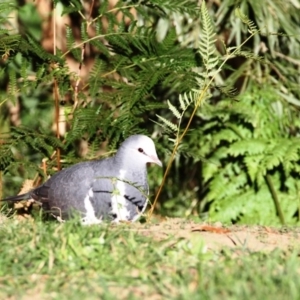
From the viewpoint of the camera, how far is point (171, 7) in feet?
24.1

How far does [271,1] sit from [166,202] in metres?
2.20

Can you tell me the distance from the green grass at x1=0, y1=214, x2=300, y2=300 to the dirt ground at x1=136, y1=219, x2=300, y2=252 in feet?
0.57

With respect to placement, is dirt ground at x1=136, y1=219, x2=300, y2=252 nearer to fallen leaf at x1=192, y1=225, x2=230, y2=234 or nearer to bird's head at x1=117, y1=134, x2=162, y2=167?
fallen leaf at x1=192, y1=225, x2=230, y2=234

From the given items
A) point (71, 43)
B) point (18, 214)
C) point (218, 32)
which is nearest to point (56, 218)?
point (18, 214)

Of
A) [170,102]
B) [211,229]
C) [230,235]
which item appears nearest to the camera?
[230,235]

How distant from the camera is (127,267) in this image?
14.7 feet

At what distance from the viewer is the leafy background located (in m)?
7.11

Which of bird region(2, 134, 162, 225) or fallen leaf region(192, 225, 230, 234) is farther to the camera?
bird region(2, 134, 162, 225)

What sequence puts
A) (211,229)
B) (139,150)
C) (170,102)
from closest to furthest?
(211,229)
(139,150)
(170,102)

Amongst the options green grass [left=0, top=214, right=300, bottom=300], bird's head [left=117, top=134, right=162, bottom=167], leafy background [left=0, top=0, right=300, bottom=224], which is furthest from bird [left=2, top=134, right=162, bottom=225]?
green grass [left=0, top=214, right=300, bottom=300]

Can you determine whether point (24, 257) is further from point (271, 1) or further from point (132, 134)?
point (271, 1)

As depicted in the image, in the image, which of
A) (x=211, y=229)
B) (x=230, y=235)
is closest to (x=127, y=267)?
(x=230, y=235)

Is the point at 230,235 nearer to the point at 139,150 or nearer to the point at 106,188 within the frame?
the point at 106,188

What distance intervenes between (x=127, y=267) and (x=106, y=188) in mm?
1718
